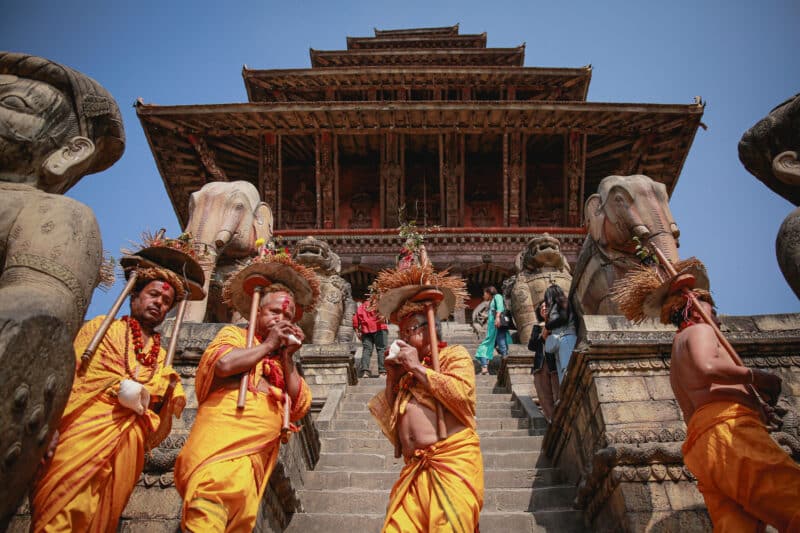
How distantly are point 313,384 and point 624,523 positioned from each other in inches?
185

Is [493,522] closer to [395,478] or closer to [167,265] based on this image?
[395,478]

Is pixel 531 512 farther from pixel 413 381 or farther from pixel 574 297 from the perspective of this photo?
pixel 574 297

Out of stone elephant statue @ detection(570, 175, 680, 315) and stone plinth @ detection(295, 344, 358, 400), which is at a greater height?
stone elephant statue @ detection(570, 175, 680, 315)

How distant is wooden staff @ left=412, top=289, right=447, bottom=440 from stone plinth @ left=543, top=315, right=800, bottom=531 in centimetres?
129

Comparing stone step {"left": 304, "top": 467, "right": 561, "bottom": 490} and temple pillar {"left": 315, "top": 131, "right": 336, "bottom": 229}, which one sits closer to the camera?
stone step {"left": 304, "top": 467, "right": 561, "bottom": 490}

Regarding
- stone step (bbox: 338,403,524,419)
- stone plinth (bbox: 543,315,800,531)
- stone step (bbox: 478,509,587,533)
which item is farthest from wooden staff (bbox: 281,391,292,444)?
stone step (bbox: 338,403,524,419)

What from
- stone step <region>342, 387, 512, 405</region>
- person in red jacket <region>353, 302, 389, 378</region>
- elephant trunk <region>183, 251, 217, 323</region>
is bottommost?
stone step <region>342, 387, 512, 405</region>

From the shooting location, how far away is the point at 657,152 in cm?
1881

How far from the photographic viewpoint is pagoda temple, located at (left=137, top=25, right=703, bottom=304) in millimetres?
17266

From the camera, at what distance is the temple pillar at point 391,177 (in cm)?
1862

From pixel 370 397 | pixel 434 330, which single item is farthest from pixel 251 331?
pixel 370 397

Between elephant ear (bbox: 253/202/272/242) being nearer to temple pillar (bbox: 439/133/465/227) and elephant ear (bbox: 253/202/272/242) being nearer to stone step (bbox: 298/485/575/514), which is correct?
stone step (bbox: 298/485/575/514)

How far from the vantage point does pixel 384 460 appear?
497cm

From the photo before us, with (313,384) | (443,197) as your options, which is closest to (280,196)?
(443,197)
